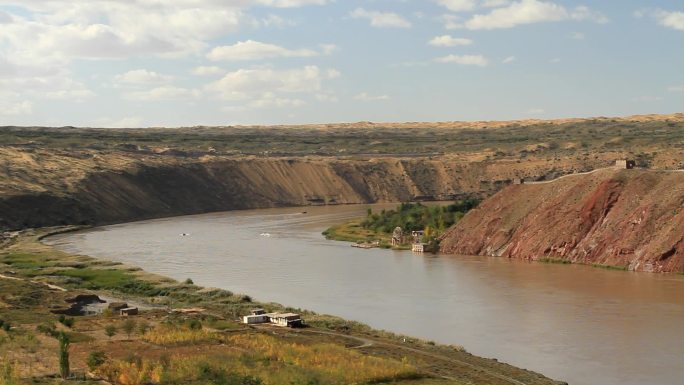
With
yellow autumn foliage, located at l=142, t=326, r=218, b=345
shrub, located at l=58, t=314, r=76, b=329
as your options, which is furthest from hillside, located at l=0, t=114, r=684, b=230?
yellow autumn foliage, located at l=142, t=326, r=218, b=345

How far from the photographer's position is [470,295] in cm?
4688

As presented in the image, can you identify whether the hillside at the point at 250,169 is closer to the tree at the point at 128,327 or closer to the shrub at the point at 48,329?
the shrub at the point at 48,329

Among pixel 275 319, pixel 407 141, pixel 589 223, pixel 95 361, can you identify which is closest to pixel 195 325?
pixel 275 319

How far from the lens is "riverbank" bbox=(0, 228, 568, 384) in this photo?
2898cm

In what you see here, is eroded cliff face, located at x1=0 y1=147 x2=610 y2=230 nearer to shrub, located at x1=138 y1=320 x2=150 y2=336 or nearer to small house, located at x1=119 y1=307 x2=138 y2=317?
small house, located at x1=119 y1=307 x2=138 y2=317

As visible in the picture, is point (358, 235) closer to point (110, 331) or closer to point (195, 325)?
point (195, 325)

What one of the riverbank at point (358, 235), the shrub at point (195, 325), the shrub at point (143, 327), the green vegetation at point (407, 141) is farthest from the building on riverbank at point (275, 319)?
the green vegetation at point (407, 141)

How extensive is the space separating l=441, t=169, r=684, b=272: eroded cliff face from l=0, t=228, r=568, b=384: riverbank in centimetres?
2187

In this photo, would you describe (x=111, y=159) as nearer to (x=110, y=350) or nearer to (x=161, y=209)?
(x=161, y=209)

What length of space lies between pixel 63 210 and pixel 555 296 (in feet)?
200

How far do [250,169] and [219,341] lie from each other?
3734 inches

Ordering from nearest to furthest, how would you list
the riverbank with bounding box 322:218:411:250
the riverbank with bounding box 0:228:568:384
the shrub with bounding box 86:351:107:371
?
the shrub with bounding box 86:351:107:371 < the riverbank with bounding box 0:228:568:384 < the riverbank with bounding box 322:218:411:250

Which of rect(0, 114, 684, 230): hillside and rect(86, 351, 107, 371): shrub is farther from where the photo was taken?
rect(0, 114, 684, 230): hillside

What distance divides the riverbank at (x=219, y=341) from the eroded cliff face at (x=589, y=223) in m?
21.9
